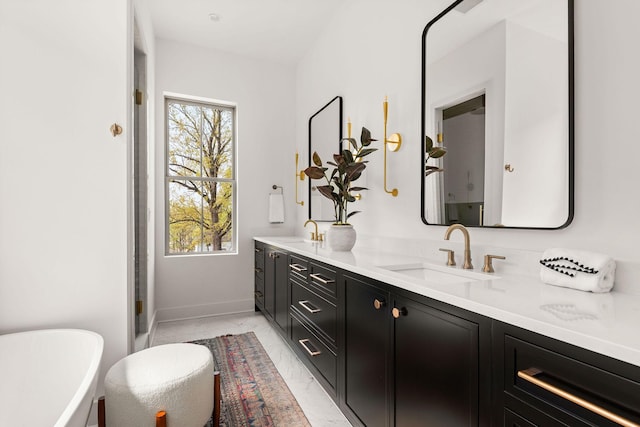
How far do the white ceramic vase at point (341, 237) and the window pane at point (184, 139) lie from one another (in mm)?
2110

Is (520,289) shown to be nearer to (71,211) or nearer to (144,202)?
(71,211)

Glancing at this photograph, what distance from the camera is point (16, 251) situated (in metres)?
1.66

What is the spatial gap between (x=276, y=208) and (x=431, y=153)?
7.38ft

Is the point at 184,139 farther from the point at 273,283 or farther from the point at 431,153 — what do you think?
the point at 431,153

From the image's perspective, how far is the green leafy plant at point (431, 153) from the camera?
6.28 feet

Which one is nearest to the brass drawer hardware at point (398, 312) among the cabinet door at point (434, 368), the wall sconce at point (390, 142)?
the cabinet door at point (434, 368)

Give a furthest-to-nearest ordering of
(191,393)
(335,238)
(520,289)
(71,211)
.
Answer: (335,238)
(71,211)
(191,393)
(520,289)

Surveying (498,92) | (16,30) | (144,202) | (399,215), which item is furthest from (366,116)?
(16,30)

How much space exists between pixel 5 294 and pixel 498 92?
2.57 metres

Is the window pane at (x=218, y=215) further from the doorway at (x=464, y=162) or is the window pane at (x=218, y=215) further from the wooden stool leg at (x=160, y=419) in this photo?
the doorway at (x=464, y=162)

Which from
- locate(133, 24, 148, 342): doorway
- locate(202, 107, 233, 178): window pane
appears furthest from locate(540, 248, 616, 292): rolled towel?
locate(202, 107, 233, 178): window pane

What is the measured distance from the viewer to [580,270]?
1.11 metres

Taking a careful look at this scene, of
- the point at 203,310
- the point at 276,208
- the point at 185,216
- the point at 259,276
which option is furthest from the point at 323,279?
the point at 185,216

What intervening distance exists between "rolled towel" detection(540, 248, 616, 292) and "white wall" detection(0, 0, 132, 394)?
6.44ft
